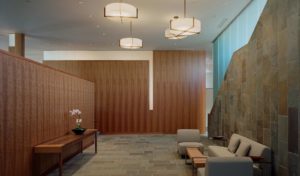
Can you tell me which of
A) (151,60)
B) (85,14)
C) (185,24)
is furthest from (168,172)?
(151,60)

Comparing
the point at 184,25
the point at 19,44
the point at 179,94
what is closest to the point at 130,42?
the point at 184,25

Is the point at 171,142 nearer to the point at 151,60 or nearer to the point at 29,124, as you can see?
the point at 151,60

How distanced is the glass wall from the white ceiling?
24 cm

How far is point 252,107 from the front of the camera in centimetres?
634

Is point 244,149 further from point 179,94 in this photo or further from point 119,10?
point 179,94

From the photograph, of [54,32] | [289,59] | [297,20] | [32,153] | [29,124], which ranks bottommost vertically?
[32,153]

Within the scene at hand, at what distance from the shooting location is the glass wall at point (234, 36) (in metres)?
6.93

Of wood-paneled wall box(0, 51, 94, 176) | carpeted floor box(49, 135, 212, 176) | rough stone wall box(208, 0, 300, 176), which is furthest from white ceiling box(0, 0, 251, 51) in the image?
carpeted floor box(49, 135, 212, 176)

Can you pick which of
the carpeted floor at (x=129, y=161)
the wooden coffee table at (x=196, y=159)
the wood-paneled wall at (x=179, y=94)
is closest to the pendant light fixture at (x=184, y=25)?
the wooden coffee table at (x=196, y=159)

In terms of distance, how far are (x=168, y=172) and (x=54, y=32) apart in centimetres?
693

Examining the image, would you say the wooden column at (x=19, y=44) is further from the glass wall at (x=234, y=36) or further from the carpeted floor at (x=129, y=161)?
the glass wall at (x=234, y=36)

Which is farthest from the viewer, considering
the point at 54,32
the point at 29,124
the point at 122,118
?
the point at 122,118

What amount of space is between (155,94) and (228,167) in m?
9.48

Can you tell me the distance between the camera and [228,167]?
13.3ft
